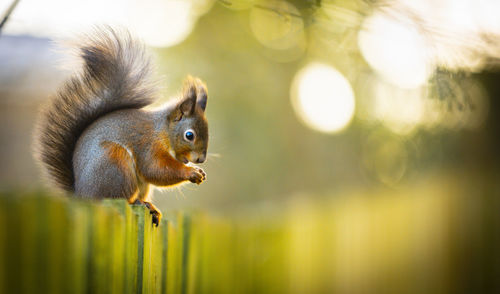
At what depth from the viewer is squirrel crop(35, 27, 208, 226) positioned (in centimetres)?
158

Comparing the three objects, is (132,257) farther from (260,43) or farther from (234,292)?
(260,43)

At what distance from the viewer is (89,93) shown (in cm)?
164

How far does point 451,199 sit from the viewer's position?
6785mm

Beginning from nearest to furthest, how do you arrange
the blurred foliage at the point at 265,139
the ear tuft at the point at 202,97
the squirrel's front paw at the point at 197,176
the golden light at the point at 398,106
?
the squirrel's front paw at the point at 197,176 < the ear tuft at the point at 202,97 < the golden light at the point at 398,106 < the blurred foliage at the point at 265,139

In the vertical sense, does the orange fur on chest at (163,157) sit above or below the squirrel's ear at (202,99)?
below

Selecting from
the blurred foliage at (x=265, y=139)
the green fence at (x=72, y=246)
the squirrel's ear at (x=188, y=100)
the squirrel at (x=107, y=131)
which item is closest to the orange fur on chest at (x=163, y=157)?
the squirrel at (x=107, y=131)

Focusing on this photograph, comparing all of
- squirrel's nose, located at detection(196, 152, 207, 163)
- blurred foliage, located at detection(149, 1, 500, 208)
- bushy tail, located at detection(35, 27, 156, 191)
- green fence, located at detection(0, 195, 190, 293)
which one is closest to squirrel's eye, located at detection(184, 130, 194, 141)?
squirrel's nose, located at detection(196, 152, 207, 163)

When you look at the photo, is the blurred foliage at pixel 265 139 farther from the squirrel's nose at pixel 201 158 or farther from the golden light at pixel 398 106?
the squirrel's nose at pixel 201 158

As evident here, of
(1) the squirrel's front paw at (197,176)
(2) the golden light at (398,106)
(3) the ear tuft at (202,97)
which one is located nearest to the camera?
(1) the squirrel's front paw at (197,176)

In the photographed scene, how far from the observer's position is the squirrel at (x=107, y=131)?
1.58m

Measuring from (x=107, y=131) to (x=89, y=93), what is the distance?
12 cm

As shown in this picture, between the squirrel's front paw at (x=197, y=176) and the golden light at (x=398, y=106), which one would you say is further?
the golden light at (x=398, y=106)

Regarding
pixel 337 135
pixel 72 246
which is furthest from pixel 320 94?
pixel 72 246

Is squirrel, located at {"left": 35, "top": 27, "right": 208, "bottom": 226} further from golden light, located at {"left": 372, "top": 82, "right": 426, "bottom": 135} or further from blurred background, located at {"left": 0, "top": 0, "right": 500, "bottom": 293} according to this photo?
golden light, located at {"left": 372, "top": 82, "right": 426, "bottom": 135}
